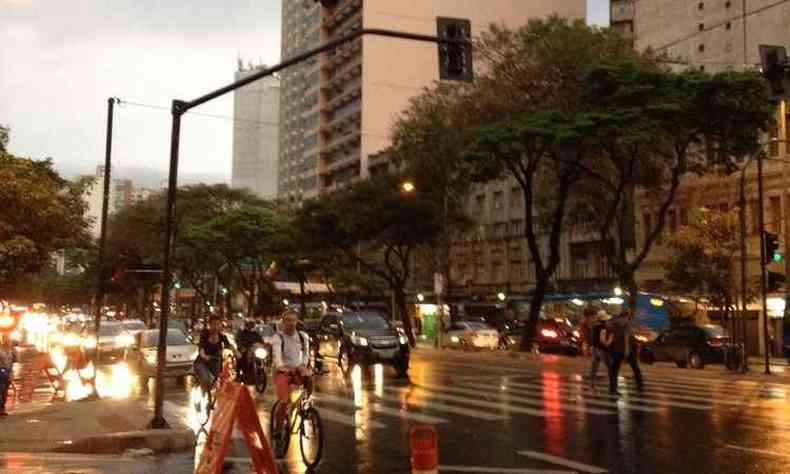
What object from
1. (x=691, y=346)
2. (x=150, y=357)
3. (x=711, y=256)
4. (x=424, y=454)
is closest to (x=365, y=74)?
(x=711, y=256)

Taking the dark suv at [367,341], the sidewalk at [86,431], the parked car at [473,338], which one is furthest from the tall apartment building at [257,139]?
the sidewalk at [86,431]

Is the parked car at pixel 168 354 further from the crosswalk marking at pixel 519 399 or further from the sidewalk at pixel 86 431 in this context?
the sidewalk at pixel 86 431

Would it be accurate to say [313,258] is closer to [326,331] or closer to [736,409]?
[326,331]

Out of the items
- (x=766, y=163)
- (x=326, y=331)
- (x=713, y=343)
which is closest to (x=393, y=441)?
(x=326, y=331)

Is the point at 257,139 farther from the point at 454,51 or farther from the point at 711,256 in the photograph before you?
the point at 454,51

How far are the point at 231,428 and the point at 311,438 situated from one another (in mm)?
1826

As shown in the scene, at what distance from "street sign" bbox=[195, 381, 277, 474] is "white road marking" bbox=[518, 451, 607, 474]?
357 centimetres

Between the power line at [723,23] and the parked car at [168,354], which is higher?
the power line at [723,23]

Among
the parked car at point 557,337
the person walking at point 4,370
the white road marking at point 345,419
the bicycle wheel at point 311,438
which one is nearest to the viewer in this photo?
the bicycle wheel at point 311,438

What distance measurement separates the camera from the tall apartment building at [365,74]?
89375 millimetres

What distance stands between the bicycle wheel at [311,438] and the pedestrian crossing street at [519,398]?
3427 millimetres

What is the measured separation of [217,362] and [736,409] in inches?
392

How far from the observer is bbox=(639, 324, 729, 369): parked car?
32.5 metres

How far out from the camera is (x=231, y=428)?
9555 mm
